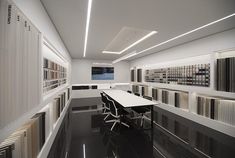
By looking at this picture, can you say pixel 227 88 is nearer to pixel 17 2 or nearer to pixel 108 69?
pixel 17 2

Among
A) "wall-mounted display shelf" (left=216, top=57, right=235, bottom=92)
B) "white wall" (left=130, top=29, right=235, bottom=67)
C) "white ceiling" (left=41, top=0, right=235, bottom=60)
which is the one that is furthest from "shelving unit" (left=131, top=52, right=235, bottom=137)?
"white ceiling" (left=41, top=0, right=235, bottom=60)

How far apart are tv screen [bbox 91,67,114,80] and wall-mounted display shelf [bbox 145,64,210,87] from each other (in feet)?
11.0

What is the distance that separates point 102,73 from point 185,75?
5320 mm

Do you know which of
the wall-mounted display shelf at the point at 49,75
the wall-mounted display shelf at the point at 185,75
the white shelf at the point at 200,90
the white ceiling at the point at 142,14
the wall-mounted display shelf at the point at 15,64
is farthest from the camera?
the wall-mounted display shelf at the point at 185,75

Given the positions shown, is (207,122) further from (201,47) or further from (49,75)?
(49,75)

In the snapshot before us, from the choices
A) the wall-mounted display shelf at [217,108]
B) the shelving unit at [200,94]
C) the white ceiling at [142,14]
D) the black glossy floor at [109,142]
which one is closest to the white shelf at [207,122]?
the shelving unit at [200,94]

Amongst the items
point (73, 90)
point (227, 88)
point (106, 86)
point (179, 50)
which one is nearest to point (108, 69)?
point (106, 86)

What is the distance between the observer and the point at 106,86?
8.20 m

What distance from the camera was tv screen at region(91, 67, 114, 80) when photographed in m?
8.00

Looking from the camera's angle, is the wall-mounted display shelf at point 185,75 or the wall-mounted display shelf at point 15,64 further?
the wall-mounted display shelf at point 185,75

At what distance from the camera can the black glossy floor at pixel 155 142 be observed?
2.22 m

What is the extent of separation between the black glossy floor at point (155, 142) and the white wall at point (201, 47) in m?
2.17

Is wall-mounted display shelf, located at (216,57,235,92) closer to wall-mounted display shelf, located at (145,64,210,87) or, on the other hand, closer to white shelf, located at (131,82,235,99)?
white shelf, located at (131,82,235,99)

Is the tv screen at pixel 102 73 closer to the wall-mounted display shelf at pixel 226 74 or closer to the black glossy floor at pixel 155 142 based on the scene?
the black glossy floor at pixel 155 142
